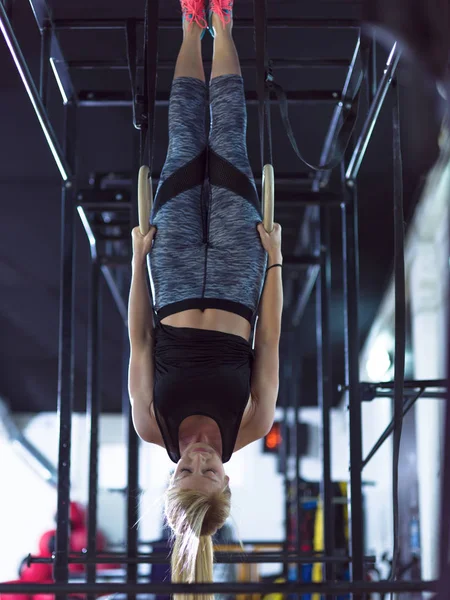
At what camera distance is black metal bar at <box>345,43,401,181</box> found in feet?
8.65

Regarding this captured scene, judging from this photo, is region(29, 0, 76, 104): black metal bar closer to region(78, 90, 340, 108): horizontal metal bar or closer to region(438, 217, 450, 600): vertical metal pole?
region(78, 90, 340, 108): horizontal metal bar

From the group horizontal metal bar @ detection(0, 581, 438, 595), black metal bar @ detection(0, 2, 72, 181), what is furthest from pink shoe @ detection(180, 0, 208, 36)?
horizontal metal bar @ detection(0, 581, 438, 595)

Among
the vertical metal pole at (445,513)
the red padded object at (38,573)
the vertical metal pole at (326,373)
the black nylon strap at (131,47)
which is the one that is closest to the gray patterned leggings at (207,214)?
the black nylon strap at (131,47)

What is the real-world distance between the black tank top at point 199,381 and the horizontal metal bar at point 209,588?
45.9 inches

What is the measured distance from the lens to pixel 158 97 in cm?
379

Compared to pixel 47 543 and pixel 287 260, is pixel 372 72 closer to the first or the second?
pixel 287 260

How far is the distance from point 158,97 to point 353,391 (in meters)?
1.58

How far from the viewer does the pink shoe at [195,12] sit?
2852mm

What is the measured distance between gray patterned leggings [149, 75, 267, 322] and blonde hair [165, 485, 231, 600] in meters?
0.59

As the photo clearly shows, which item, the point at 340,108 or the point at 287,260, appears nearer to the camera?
the point at 340,108

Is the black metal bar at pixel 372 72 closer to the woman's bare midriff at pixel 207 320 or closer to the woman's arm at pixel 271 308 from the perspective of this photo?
the woman's arm at pixel 271 308

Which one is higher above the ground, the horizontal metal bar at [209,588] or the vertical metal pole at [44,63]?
the vertical metal pole at [44,63]

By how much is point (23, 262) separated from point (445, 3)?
6.71m

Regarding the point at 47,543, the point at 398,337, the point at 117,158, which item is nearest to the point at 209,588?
the point at 398,337
